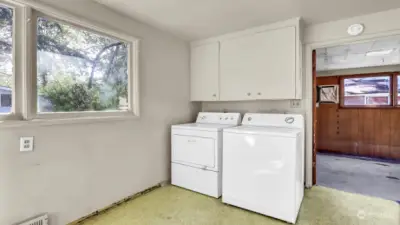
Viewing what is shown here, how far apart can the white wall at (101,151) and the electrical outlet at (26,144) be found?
28mm

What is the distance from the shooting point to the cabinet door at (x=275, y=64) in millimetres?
2652

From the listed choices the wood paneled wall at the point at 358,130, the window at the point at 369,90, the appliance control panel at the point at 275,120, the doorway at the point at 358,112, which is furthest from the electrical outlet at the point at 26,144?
the window at the point at 369,90

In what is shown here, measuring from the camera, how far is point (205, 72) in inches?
135

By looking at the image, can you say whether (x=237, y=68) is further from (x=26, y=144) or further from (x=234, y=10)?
(x=26, y=144)

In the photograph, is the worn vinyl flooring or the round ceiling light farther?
the worn vinyl flooring

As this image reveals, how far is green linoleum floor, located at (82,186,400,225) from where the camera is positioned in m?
2.13

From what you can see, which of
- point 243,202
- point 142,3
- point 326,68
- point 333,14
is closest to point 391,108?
point 326,68

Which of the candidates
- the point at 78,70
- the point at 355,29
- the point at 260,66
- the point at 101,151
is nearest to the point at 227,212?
the point at 101,151

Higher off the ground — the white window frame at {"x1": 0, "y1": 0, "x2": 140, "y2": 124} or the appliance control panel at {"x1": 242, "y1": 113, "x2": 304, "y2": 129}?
the white window frame at {"x1": 0, "y1": 0, "x2": 140, "y2": 124}

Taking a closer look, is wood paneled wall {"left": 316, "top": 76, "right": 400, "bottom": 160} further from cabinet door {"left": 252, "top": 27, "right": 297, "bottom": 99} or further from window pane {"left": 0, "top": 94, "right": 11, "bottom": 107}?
window pane {"left": 0, "top": 94, "right": 11, "bottom": 107}

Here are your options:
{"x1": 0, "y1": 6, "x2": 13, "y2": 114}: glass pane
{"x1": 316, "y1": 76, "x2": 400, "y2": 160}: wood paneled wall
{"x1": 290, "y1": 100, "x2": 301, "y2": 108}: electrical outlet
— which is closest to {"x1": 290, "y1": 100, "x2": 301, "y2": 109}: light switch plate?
{"x1": 290, "y1": 100, "x2": 301, "y2": 108}: electrical outlet

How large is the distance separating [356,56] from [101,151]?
479 centimetres

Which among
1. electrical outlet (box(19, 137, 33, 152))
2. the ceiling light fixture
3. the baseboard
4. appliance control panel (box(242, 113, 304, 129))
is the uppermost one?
the ceiling light fixture

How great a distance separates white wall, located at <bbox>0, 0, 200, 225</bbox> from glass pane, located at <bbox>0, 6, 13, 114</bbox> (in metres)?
0.22
